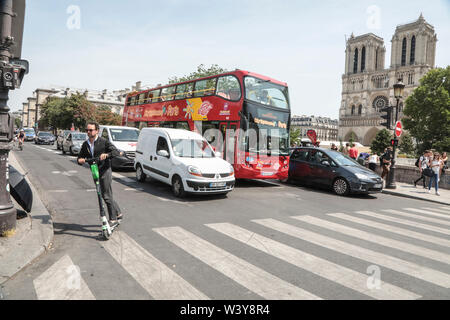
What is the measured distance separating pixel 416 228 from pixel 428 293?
364cm

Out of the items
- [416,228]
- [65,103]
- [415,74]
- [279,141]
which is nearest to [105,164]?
[416,228]

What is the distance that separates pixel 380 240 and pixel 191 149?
5.65 m

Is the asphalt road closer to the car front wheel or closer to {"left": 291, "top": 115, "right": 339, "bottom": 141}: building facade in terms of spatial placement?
the car front wheel

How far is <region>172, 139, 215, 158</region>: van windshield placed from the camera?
9547 mm

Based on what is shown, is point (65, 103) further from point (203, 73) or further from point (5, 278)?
point (5, 278)

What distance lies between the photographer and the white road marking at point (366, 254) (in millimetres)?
4207

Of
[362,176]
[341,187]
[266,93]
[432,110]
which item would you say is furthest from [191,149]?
[432,110]

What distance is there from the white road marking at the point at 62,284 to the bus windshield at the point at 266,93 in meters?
8.59

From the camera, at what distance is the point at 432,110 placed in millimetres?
51094

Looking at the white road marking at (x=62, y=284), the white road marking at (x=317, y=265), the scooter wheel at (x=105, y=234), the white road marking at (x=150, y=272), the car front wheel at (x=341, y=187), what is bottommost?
the white road marking at (x=62, y=284)

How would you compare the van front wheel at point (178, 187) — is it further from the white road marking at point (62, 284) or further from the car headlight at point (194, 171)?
the white road marking at point (62, 284)

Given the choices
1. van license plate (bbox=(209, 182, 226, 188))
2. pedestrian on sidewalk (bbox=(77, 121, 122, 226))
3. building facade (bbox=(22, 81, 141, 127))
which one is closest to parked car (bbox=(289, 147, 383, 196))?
van license plate (bbox=(209, 182, 226, 188))

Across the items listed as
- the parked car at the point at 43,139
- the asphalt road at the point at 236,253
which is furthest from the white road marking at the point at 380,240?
the parked car at the point at 43,139

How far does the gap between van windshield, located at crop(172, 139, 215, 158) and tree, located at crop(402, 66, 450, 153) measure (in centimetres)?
4950
